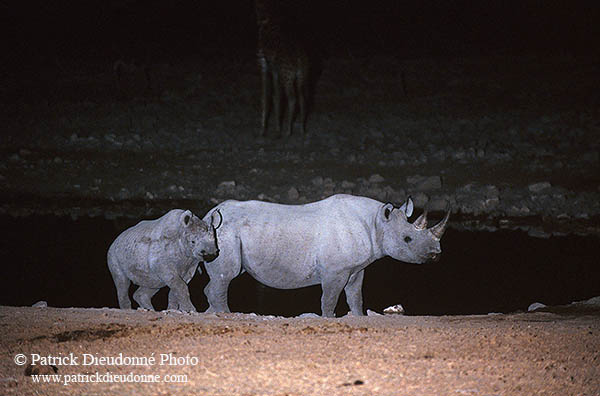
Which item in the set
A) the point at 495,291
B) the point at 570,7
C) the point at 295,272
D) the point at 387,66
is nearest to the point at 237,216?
the point at 295,272

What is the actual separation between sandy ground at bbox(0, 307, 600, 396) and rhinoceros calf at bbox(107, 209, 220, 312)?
755 mm

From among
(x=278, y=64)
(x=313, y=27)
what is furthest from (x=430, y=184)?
(x=313, y=27)

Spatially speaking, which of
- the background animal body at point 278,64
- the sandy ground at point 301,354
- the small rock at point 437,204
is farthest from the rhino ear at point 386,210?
the background animal body at point 278,64

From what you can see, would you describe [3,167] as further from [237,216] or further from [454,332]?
[454,332]

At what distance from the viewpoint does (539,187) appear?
13.1 meters

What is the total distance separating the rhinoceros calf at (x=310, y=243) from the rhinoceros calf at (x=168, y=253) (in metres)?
0.22

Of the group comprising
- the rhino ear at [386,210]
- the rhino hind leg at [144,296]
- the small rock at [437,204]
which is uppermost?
the rhino ear at [386,210]

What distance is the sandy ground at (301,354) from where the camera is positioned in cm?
483

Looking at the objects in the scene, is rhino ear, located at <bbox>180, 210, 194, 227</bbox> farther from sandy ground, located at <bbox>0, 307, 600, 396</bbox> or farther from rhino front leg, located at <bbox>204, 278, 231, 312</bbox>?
sandy ground, located at <bbox>0, 307, 600, 396</bbox>

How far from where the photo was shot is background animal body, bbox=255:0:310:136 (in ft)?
50.9

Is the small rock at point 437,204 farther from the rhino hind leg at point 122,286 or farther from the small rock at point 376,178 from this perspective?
the rhino hind leg at point 122,286

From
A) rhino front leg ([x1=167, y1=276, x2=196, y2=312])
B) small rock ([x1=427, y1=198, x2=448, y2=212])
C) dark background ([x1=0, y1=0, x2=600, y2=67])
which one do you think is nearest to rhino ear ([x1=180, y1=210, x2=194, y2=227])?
rhino front leg ([x1=167, y1=276, x2=196, y2=312])

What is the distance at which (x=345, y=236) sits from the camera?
7.85m

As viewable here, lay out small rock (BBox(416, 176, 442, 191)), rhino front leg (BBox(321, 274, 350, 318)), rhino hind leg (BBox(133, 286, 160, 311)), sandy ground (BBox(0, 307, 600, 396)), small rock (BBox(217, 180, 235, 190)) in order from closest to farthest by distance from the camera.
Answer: sandy ground (BBox(0, 307, 600, 396)), rhino front leg (BBox(321, 274, 350, 318)), rhino hind leg (BBox(133, 286, 160, 311)), small rock (BBox(416, 176, 442, 191)), small rock (BBox(217, 180, 235, 190))
